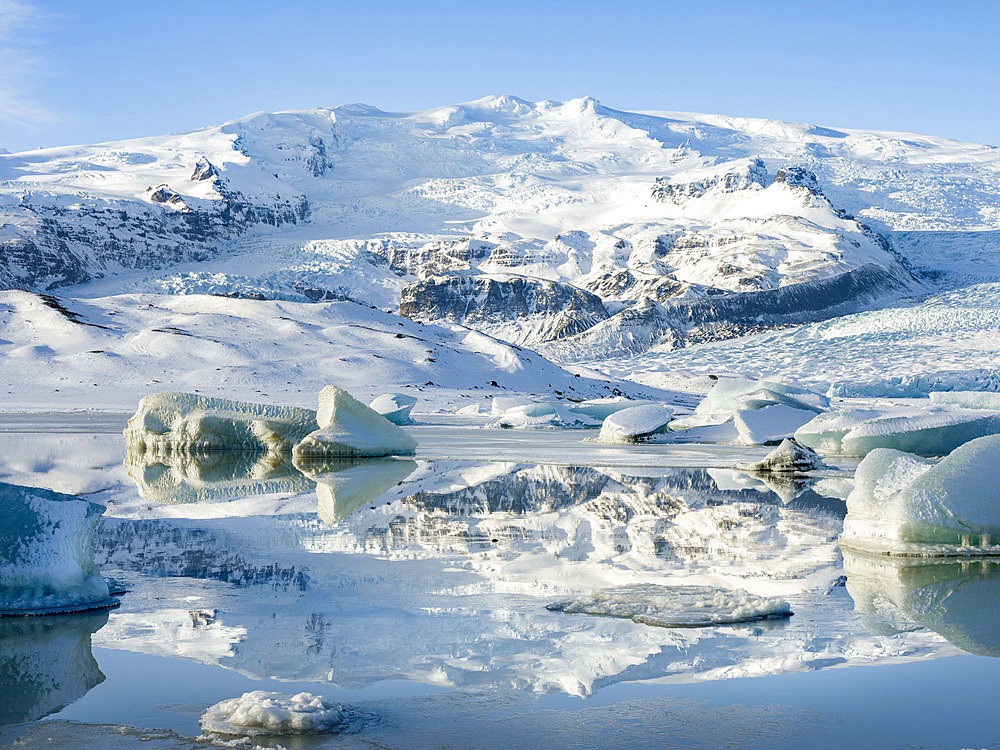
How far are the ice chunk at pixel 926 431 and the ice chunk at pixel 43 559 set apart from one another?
1275 cm

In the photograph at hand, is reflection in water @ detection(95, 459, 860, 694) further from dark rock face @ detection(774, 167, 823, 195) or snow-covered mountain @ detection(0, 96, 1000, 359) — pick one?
dark rock face @ detection(774, 167, 823, 195)

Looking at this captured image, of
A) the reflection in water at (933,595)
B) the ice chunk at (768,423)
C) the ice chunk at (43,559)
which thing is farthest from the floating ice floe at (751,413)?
the ice chunk at (43,559)

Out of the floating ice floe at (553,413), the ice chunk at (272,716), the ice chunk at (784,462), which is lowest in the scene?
the floating ice floe at (553,413)

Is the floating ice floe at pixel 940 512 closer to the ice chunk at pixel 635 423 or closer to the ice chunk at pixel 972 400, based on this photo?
the ice chunk at pixel 635 423

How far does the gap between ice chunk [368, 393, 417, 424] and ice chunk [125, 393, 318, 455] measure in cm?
613

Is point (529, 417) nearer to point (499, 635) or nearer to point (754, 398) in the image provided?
point (754, 398)

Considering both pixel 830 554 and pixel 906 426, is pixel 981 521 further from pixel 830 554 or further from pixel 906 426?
pixel 906 426

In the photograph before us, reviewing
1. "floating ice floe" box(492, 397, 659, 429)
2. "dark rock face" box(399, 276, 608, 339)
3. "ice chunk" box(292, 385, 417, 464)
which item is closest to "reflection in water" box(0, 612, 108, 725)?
"ice chunk" box(292, 385, 417, 464)

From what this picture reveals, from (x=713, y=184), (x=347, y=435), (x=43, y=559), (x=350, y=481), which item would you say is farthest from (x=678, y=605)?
(x=713, y=184)

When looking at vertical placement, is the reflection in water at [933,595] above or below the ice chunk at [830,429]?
above

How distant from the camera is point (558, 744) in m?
3.52

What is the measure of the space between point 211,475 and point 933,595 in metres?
9.80

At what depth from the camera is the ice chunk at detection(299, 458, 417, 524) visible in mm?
9836

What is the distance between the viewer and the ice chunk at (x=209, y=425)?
17.2 metres
